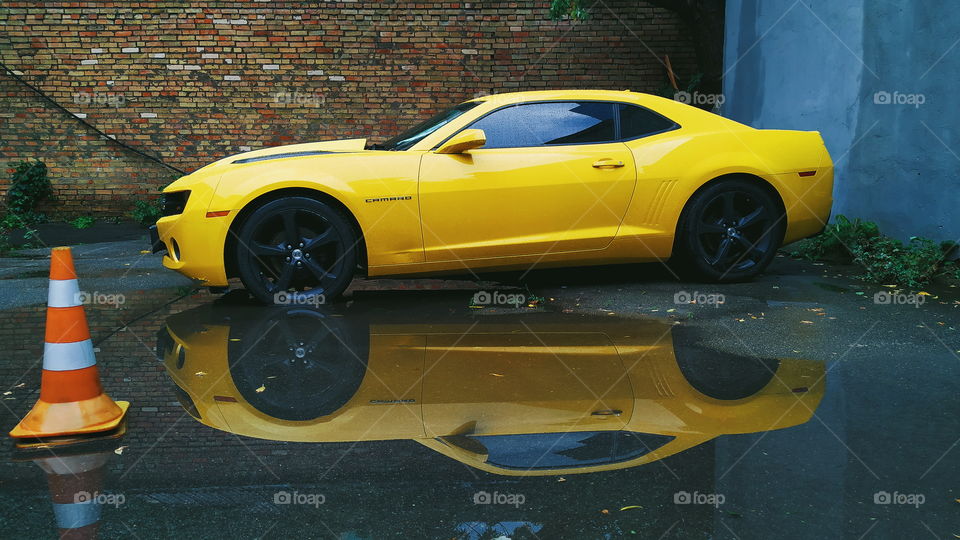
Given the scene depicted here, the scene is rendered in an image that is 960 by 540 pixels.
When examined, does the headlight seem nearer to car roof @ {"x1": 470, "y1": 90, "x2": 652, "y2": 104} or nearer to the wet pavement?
the wet pavement

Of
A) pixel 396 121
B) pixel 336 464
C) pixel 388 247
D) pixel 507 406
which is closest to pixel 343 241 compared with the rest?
pixel 388 247

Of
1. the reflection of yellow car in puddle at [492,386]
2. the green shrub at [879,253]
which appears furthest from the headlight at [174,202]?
the green shrub at [879,253]

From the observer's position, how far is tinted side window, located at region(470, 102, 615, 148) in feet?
20.8

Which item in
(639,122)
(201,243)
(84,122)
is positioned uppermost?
(639,122)

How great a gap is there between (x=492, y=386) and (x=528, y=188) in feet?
7.65

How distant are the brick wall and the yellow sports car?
5522mm

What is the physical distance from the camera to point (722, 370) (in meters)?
4.40

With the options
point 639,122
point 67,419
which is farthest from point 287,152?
point 67,419

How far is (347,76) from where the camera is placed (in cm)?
1202

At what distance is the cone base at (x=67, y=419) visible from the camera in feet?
11.4

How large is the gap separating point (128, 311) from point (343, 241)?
165 centimetres

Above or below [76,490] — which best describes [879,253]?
below

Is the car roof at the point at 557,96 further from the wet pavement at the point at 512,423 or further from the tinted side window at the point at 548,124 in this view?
the wet pavement at the point at 512,423

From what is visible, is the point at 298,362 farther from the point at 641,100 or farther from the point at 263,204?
the point at 641,100
